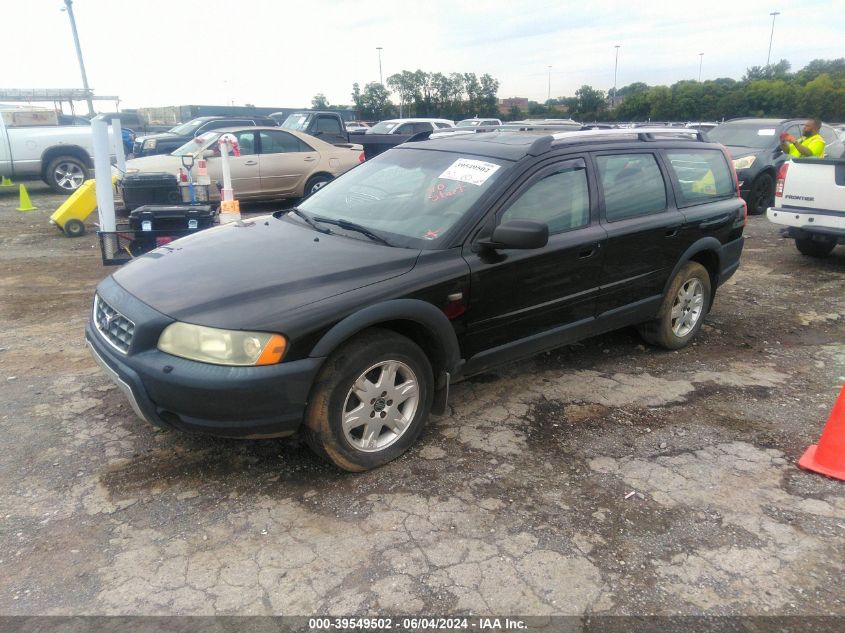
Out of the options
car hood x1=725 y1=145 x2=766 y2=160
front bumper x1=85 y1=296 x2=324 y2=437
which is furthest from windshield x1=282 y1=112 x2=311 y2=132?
front bumper x1=85 y1=296 x2=324 y2=437

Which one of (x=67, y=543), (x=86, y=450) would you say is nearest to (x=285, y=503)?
(x=67, y=543)

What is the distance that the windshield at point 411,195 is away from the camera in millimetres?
3564

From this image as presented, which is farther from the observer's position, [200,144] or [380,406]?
[200,144]

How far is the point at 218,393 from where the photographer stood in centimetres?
275

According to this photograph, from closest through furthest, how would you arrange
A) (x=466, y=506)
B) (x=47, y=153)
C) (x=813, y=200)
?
1. (x=466, y=506)
2. (x=813, y=200)
3. (x=47, y=153)

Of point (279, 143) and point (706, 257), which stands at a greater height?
point (279, 143)

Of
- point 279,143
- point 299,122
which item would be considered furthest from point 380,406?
point 299,122

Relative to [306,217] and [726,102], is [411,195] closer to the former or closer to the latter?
[306,217]

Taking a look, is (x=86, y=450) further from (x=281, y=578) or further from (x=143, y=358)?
(x=281, y=578)

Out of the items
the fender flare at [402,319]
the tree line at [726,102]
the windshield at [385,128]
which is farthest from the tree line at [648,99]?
the fender flare at [402,319]

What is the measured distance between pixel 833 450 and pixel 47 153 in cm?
1427

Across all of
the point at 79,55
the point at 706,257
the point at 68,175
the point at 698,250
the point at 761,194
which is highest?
the point at 79,55

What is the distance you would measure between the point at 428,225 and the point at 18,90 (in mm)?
35953

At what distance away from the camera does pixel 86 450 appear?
3418mm
